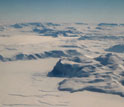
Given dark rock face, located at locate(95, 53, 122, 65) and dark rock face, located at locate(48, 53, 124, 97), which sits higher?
dark rock face, located at locate(95, 53, 122, 65)

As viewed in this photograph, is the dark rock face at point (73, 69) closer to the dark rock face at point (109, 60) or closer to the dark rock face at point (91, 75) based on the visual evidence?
the dark rock face at point (91, 75)

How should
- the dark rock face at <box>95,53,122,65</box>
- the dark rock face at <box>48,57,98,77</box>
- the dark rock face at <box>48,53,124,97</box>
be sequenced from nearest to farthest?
1. the dark rock face at <box>48,53,124,97</box>
2. the dark rock face at <box>48,57,98,77</box>
3. the dark rock face at <box>95,53,122,65</box>

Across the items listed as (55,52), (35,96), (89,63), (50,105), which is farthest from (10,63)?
(50,105)

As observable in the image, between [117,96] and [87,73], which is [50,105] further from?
[87,73]

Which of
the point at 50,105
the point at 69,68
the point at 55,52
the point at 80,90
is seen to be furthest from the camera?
the point at 55,52

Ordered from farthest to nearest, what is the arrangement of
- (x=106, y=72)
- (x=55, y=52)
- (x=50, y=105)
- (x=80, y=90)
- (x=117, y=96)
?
(x=55, y=52)
(x=106, y=72)
(x=80, y=90)
(x=117, y=96)
(x=50, y=105)

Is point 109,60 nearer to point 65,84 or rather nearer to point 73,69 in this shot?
point 73,69

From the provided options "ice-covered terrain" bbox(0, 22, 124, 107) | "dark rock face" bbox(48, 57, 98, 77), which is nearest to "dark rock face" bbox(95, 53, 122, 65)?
"ice-covered terrain" bbox(0, 22, 124, 107)

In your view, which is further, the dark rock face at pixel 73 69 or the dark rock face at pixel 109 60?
the dark rock face at pixel 109 60

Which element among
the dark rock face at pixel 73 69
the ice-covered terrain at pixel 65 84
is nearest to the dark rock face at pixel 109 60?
the ice-covered terrain at pixel 65 84

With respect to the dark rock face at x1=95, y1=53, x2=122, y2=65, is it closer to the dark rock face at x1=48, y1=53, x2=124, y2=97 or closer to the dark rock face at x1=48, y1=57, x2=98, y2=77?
the dark rock face at x1=48, y1=53, x2=124, y2=97

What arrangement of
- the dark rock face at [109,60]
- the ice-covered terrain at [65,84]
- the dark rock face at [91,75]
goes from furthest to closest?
the dark rock face at [109,60] < the dark rock face at [91,75] < the ice-covered terrain at [65,84]
